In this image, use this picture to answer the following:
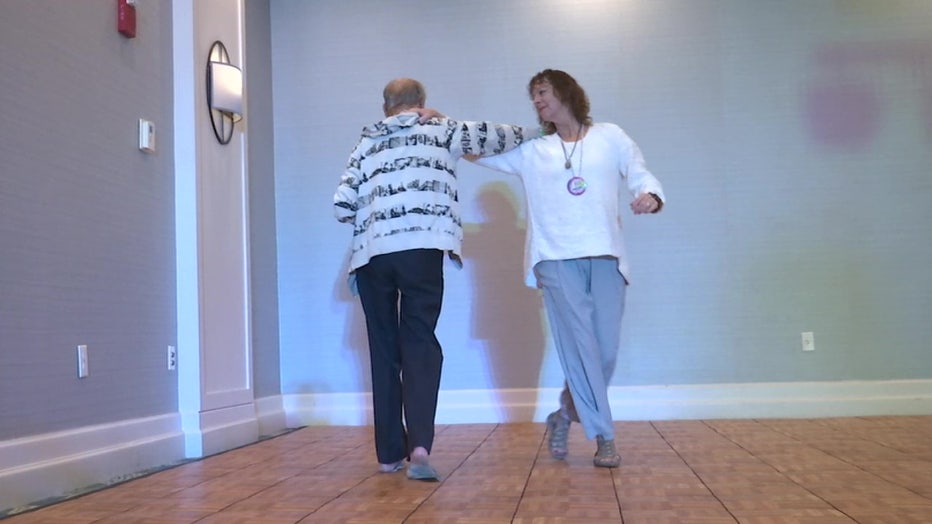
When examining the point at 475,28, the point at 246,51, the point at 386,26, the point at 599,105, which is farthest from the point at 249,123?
the point at 599,105

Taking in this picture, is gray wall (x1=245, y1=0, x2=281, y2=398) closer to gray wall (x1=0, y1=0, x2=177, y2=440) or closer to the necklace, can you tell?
gray wall (x1=0, y1=0, x2=177, y2=440)

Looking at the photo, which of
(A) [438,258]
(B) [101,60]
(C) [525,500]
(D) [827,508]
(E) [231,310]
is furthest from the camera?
(E) [231,310]

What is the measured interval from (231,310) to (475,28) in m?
1.79

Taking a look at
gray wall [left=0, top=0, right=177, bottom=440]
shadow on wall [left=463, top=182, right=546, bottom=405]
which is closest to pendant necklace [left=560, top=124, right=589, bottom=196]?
shadow on wall [left=463, top=182, right=546, bottom=405]

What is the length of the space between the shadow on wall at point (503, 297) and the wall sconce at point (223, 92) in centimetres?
120

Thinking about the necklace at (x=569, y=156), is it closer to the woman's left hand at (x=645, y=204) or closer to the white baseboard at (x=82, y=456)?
the woman's left hand at (x=645, y=204)

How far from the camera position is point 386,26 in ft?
14.0

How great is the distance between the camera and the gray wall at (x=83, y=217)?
7.70ft

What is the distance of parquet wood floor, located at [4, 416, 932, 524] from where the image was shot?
194cm

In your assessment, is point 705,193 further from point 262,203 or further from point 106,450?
point 106,450

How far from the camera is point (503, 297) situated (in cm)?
407

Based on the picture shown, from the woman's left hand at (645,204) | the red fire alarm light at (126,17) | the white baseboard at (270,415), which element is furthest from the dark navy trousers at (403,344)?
the white baseboard at (270,415)

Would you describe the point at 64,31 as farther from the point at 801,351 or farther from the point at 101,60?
the point at 801,351

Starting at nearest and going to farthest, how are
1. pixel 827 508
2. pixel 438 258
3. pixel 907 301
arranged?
pixel 827 508
pixel 438 258
pixel 907 301
